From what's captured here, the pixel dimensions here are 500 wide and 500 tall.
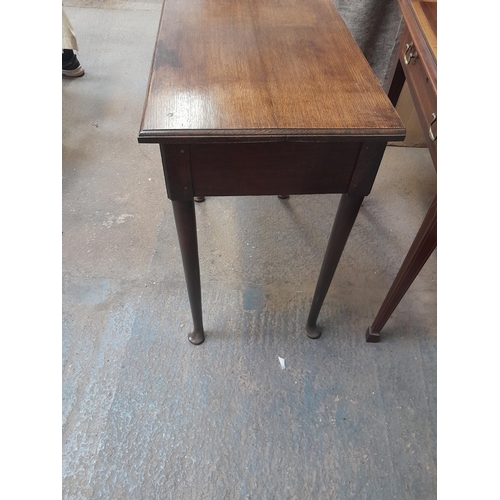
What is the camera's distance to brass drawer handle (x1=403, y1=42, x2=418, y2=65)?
96 cm

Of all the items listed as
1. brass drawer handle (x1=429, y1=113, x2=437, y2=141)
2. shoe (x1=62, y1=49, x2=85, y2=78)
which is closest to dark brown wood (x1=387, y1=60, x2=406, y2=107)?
brass drawer handle (x1=429, y1=113, x2=437, y2=141)

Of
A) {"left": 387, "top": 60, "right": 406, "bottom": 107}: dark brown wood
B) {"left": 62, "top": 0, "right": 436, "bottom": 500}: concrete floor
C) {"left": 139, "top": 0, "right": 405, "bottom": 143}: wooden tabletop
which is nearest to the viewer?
{"left": 139, "top": 0, "right": 405, "bottom": 143}: wooden tabletop

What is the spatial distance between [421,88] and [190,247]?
2.09 feet

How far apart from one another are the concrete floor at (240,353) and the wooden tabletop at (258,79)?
2.24 ft

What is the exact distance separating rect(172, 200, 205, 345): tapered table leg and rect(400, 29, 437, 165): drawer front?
0.52 m

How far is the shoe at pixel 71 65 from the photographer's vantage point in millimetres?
2143

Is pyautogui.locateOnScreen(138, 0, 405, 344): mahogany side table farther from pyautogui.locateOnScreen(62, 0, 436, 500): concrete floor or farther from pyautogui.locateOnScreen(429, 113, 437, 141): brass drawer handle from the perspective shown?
pyautogui.locateOnScreen(62, 0, 436, 500): concrete floor

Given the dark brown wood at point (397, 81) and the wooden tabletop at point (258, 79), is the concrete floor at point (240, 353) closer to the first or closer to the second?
the dark brown wood at point (397, 81)

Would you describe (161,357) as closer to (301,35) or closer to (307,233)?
(307,233)

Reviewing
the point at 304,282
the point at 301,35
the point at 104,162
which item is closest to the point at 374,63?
the point at 301,35

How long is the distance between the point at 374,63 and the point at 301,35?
3.01ft

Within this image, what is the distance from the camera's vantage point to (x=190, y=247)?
862 millimetres

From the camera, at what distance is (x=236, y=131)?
25.5 inches

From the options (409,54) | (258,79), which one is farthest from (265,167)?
(409,54)
